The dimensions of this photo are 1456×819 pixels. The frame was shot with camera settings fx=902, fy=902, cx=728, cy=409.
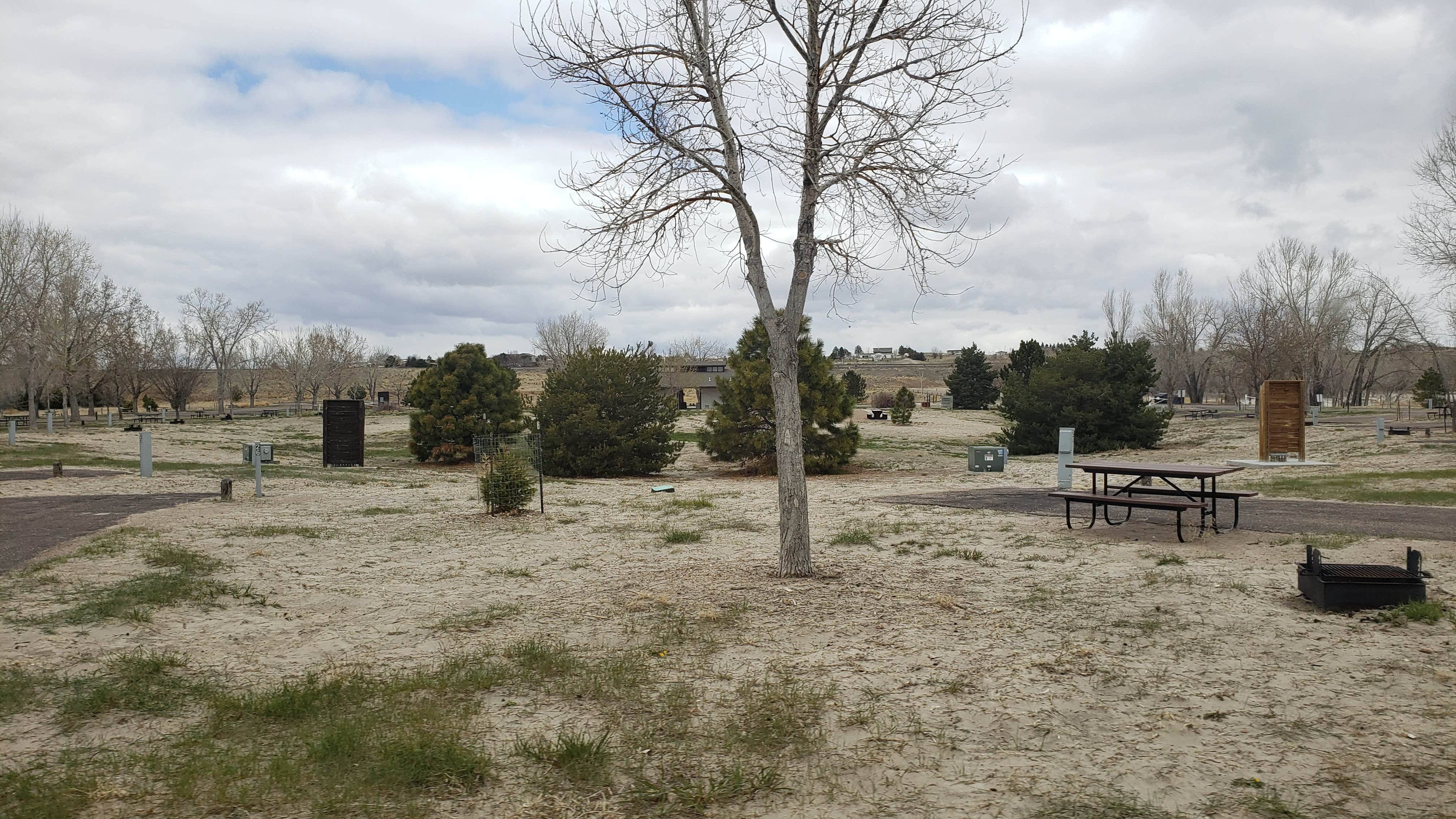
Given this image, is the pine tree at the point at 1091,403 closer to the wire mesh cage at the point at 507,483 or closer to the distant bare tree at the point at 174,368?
the wire mesh cage at the point at 507,483

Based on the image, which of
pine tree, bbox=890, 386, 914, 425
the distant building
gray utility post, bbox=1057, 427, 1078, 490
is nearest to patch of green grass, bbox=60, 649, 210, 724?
gray utility post, bbox=1057, 427, 1078, 490

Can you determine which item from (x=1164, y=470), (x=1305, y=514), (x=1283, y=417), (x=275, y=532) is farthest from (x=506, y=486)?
(x=1283, y=417)

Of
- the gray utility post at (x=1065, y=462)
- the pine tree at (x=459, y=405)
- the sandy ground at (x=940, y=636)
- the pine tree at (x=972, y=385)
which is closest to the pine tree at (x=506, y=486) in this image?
the sandy ground at (x=940, y=636)

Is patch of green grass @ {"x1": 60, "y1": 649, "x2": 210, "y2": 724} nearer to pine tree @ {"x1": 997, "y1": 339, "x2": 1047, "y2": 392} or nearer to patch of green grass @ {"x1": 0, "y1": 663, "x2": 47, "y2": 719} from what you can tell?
patch of green grass @ {"x1": 0, "y1": 663, "x2": 47, "y2": 719}

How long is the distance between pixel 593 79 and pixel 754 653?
A: 4883 millimetres

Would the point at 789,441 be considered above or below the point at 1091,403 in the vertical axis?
below

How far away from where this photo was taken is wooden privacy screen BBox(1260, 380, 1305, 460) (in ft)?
67.4

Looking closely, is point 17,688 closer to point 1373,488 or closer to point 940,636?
point 940,636

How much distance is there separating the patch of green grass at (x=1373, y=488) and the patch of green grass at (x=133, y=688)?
47.0 ft

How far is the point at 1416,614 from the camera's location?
19.5 feet

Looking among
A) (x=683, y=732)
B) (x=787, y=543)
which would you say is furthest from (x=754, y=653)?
(x=787, y=543)

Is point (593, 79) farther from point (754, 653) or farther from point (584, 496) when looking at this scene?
point (584, 496)

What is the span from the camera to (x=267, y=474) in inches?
744

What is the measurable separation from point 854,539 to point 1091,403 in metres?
20.5
